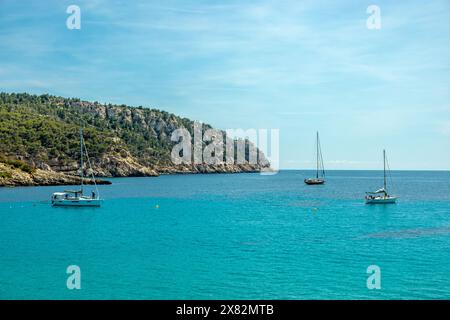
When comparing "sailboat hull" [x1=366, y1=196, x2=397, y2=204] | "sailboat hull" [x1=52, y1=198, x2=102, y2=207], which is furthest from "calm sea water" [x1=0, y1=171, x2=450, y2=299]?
"sailboat hull" [x1=366, y1=196, x2=397, y2=204]

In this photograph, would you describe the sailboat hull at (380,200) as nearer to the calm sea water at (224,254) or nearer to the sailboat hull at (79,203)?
the calm sea water at (224,254)

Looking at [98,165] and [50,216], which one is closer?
[50,216]

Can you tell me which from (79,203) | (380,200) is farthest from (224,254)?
(380,200)

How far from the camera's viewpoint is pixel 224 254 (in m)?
35.1

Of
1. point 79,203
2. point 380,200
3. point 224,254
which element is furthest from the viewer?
point 380,200

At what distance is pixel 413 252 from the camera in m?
36.1

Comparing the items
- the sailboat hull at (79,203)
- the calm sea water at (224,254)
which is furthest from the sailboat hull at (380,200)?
the sailboat hull at (79,203)

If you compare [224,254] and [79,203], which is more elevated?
[79,203]

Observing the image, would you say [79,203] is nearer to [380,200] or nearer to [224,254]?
[224,254]

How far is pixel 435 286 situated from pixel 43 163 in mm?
142851

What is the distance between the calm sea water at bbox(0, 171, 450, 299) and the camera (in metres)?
25.6

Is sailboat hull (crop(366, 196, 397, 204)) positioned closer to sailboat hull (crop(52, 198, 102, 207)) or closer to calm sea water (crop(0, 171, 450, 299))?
calm sea water (crop(0, 171, 450, 299))
